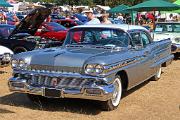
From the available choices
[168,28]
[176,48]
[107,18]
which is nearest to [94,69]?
[107,18]

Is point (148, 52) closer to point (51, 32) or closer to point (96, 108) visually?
point (96, 108)

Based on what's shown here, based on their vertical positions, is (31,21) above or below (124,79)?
above

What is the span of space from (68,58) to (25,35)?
7.61 m

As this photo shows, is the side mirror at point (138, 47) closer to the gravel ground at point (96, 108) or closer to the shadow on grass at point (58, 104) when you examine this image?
the gravel ground at point (96, 108)

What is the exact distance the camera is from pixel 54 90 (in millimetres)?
A: 6344

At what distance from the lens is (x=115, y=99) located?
22.5ft

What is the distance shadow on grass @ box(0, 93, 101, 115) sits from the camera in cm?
676

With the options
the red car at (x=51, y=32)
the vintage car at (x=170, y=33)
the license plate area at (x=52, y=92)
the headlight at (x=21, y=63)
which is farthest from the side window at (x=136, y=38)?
the red car at (x=51, y=32)

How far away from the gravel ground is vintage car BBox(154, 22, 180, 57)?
564cm

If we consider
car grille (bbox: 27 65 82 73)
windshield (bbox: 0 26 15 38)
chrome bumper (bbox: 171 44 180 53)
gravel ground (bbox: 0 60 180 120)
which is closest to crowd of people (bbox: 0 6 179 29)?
chrome bumper (bbox: 171 44 180 53)

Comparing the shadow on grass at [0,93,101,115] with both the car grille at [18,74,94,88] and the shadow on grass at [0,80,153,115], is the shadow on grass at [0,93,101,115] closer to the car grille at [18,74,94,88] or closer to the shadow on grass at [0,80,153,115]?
the shadow on grass at [0,80,153,115]

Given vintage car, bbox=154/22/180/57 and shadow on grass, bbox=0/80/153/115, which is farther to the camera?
vintage car, bbox=154/22/180/57

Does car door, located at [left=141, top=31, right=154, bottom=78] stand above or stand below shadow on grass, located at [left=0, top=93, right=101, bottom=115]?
above

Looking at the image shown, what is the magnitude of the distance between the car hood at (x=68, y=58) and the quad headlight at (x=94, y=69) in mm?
63
